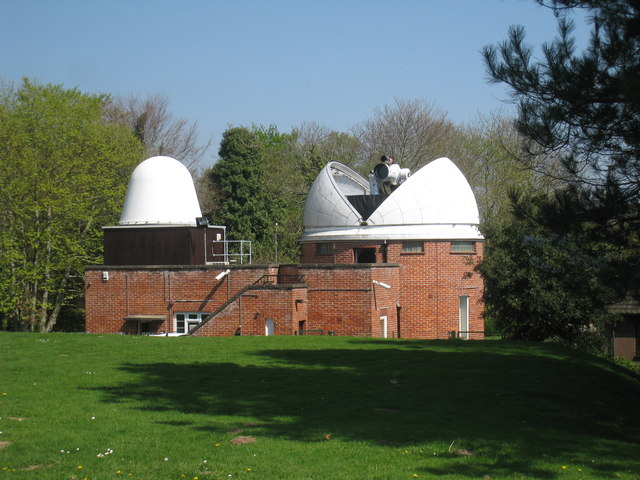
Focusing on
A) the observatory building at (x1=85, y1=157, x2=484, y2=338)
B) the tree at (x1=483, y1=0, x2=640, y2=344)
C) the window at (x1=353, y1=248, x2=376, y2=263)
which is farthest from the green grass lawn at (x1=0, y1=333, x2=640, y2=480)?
the window at (x1=353, y1=248, x2=376, y2=263)

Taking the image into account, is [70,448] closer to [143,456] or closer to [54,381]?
[143,456]

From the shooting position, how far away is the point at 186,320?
103 ft

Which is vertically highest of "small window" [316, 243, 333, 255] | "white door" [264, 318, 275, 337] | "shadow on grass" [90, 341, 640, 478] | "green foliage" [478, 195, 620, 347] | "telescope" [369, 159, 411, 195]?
"telescope" [369, 159, 411, 195]

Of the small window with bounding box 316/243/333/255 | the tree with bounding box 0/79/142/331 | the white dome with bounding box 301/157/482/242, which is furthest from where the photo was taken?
the tree with bounding box 0/79/142/331

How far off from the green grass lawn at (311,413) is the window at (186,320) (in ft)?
39.9

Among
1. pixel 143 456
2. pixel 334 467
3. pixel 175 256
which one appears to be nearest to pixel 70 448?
pixel 143 456

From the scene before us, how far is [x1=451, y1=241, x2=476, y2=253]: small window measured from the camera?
1292 inches

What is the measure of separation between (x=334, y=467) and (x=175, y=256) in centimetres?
2469

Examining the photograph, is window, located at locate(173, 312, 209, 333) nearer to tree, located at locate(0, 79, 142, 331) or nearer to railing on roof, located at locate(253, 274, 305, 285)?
railing on roof, located at locate(253, 274, 305, 285)

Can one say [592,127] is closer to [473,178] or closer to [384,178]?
[384,178]

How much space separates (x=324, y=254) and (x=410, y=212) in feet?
13.0

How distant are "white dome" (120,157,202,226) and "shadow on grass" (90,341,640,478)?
53.4 ft

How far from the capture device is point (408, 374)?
15000 millimetres

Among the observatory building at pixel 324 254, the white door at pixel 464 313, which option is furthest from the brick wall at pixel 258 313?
the white door at pixel 464 313
